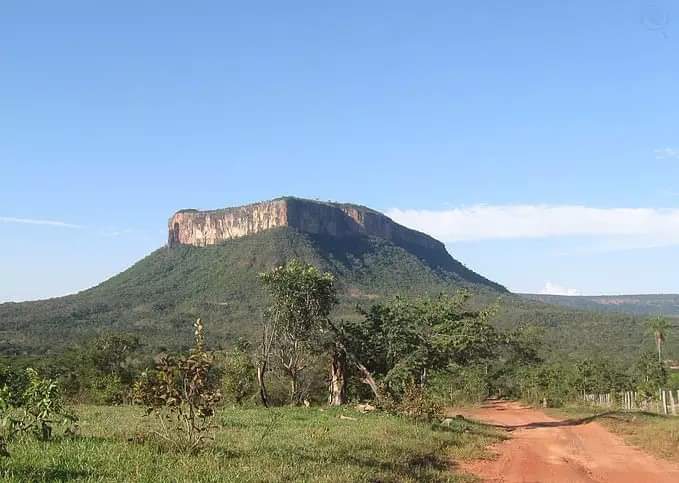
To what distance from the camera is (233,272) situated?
384 feet

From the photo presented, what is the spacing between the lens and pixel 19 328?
293 ft

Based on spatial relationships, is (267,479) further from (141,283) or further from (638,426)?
(141,283)

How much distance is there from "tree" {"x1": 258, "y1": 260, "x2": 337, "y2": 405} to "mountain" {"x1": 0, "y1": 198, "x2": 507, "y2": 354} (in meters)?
48.6

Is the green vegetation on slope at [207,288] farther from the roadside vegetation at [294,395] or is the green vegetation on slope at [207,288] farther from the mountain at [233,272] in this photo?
the roadside vegetation at [294,395]

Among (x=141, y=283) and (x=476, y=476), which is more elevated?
(x=141, y=283)

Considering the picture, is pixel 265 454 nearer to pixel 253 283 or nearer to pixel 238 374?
pixel 238 374

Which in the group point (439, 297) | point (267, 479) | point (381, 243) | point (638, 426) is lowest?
point (638, 426)

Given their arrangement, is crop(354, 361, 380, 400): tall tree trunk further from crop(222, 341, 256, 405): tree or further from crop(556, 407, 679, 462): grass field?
crop(556, 407, 679, 462): grass field

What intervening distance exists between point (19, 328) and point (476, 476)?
296 ft

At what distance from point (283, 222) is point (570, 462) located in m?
115

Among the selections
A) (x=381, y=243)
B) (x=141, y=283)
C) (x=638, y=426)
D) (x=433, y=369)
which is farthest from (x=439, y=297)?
(x=381, y=243)

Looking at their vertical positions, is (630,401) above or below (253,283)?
below

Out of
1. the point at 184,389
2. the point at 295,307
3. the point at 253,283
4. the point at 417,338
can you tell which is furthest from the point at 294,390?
the point at 253,283

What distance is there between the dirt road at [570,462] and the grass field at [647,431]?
360 mm
